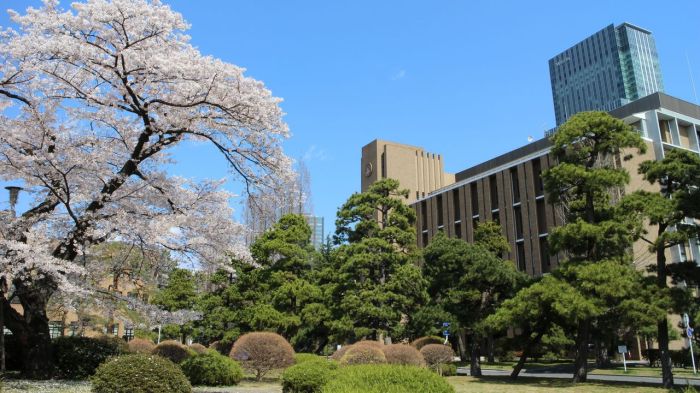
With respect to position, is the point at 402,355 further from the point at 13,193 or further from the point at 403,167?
the point at 403,167

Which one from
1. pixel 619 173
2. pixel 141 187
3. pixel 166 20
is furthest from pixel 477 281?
pixel 166 20

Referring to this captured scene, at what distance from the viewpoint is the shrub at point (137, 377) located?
8422mm

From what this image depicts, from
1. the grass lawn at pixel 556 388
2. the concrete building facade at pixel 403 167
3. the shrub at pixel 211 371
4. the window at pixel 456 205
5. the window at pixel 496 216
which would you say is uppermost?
the concrete building facade at pixel 403 167

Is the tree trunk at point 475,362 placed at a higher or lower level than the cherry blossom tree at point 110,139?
lower

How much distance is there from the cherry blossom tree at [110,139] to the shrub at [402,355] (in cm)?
831

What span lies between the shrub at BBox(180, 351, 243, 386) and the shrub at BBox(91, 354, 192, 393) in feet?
25.2

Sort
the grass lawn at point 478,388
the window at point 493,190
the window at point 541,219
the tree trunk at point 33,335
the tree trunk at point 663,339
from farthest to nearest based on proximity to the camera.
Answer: the window at point 493,190 < the window at point 541,219 < the tree trunk at point 663,339 < the tree trunk at point 33,335 < the grass lawn at point 478,388

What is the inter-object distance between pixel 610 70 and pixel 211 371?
141 m

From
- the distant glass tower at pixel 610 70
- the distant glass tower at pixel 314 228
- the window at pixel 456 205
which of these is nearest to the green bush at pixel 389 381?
the distant glass tower at pixel 314 228

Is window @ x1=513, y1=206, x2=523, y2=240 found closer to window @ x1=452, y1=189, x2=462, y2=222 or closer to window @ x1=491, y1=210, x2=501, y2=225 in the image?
window @ x1=491, y1=210, x2=501, y2=225

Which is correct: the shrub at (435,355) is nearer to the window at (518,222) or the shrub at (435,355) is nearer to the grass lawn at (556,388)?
the grass lawn at (556,388)

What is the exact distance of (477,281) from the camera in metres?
23.6

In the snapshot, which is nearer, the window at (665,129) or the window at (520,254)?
the window at (665,129)

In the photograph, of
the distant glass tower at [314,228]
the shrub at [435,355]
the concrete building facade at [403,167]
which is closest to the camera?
the shrub at [435,355]
